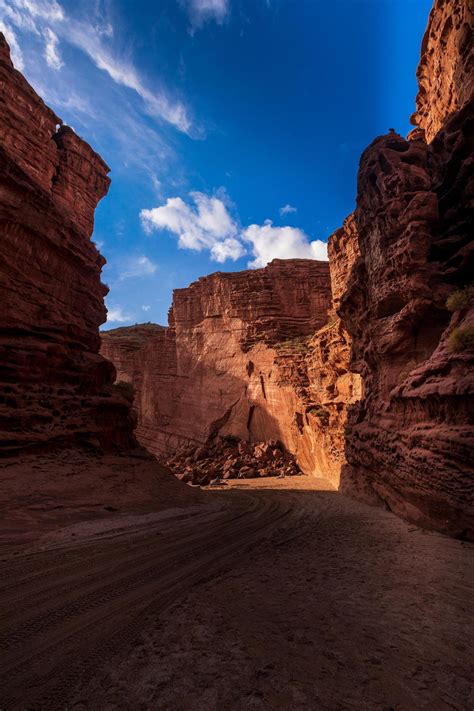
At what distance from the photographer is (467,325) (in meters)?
7.03

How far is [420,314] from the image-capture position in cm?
976

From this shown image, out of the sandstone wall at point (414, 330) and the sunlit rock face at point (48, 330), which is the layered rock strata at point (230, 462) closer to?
the sunlit rock face at point (48, 330)

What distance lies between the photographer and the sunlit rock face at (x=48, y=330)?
10789 mm

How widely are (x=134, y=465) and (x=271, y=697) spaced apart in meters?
11.9

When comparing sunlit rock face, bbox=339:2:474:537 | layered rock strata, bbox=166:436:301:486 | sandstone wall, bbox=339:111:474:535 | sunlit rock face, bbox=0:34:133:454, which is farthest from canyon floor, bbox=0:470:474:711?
layered rock strata, bbox=166:436:301:486

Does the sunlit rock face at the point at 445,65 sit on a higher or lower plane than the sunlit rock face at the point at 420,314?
higher

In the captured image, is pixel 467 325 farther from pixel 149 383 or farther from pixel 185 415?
pixel 149 383

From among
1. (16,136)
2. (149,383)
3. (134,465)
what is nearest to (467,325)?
(134,465)

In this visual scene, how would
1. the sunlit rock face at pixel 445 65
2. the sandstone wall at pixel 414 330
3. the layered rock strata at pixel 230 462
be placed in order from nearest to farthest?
the sandstone wall at pixel 414 330, the sunlit rock face at pixel 445 65, the layered rock strata at pixel 230 462

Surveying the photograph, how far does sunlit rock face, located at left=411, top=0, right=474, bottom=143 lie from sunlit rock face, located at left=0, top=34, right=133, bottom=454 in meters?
16.2

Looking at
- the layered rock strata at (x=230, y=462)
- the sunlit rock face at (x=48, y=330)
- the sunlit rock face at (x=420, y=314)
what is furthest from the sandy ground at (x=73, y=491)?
the layered rock strata at (x=230, y=462)

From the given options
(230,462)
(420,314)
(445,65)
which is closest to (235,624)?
(420,314)

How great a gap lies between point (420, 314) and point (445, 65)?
42.3 ft

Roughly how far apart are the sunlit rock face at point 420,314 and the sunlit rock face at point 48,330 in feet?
34.6
